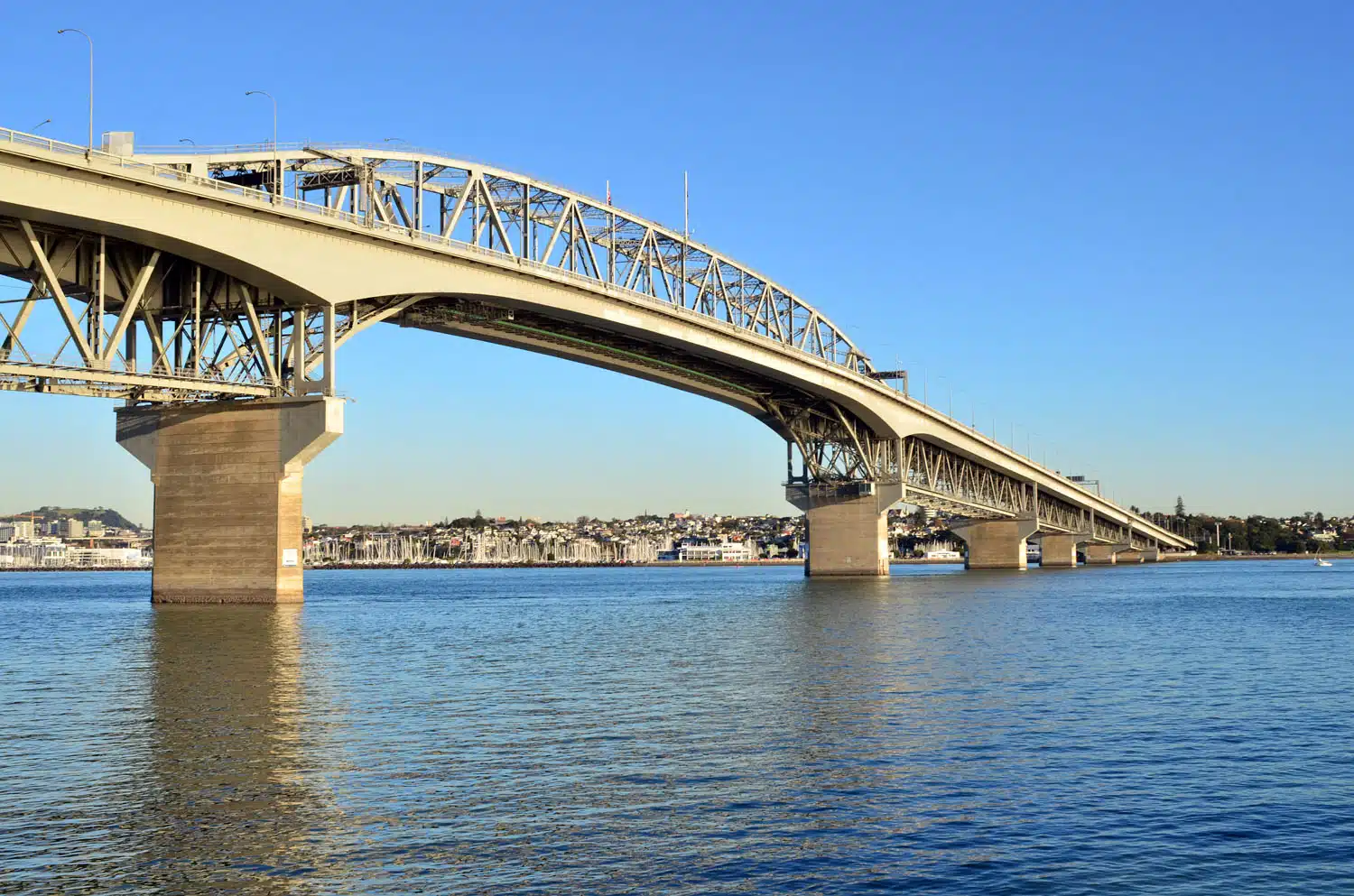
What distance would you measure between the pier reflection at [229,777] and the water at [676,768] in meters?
0.07

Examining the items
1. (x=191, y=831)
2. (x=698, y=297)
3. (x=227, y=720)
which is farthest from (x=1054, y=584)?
(x=191, y=831)

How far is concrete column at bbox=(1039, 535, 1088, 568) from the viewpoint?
175 meters

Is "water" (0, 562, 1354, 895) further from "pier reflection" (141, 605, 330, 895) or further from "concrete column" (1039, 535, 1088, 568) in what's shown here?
"concrete column" (1039, 535, 1088, 568)

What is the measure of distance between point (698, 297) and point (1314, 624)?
4677cm

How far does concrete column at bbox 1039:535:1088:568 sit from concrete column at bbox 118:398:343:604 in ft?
443

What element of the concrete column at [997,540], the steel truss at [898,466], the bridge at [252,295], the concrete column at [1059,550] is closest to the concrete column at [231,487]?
the bridge at [252,295]

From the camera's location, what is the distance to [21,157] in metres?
42.8

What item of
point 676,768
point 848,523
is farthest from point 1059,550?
point 676,768

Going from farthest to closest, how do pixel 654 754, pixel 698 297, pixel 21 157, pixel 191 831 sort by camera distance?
pixel 698 297 < pixel 21 157 < pixel 654 754 < pixel 191 831

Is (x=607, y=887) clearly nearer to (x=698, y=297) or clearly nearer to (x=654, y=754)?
(x=654, y=754)

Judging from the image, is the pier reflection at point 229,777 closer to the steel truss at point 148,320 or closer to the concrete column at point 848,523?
the steel truss at point 148,320

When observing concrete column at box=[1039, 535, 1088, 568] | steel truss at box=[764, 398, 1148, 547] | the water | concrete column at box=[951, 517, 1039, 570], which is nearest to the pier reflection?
the water

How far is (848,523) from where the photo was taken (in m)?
115

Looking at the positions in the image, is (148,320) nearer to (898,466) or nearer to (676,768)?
(676,768)
